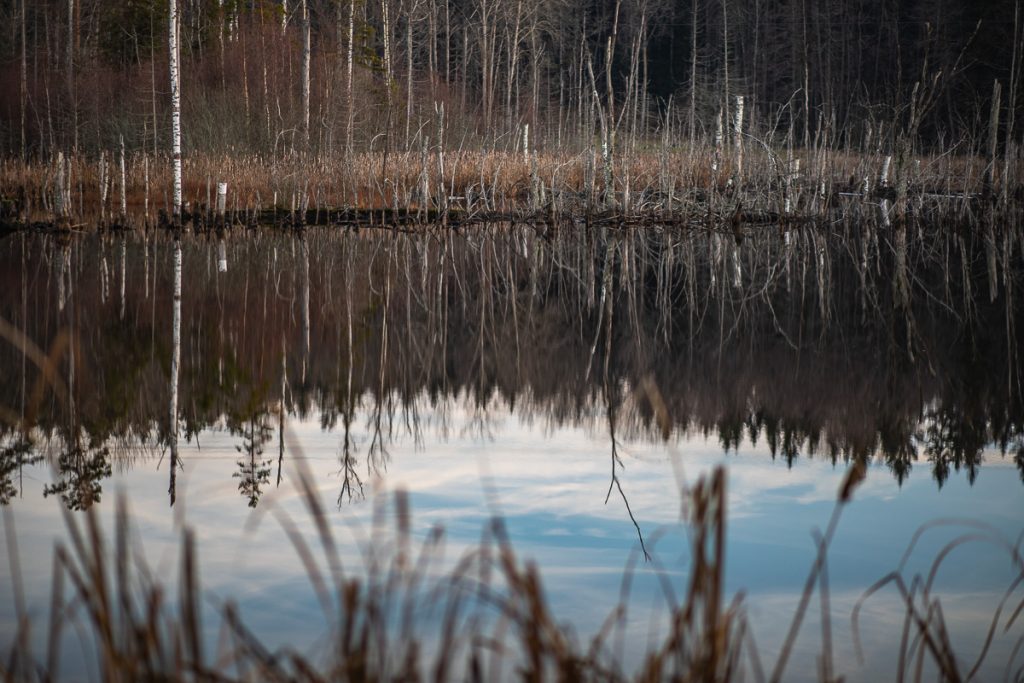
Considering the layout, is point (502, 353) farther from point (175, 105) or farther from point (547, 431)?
point (175, 105)

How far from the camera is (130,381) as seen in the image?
462 cm

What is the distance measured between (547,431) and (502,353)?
1.85m

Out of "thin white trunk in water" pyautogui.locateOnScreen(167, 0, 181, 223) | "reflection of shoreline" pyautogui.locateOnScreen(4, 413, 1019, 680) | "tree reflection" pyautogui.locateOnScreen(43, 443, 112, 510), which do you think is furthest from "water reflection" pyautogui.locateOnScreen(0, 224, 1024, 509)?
"thin white trunk in water" pyautogui.locateOnScreen(167, 0, 181, 223)

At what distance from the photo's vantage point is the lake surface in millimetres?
2447

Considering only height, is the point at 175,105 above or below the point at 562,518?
above

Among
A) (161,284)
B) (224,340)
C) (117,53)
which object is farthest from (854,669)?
(117,53)

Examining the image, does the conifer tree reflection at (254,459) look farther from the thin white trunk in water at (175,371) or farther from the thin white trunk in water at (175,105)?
the thin white trunk in water at (175,105)

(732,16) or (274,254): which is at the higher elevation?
(732,16)

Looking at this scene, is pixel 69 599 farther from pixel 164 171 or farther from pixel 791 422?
pixel 164 171

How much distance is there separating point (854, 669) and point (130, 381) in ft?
11.4

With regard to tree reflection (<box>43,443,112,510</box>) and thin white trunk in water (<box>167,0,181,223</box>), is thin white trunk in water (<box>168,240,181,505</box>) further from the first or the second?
thin white trunk in water (<box>167,0,181,223</box>)

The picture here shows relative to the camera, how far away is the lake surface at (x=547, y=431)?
245 cm

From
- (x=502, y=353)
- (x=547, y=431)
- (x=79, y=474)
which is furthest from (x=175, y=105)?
(x=79, y=474)

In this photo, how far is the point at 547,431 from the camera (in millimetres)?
4059
